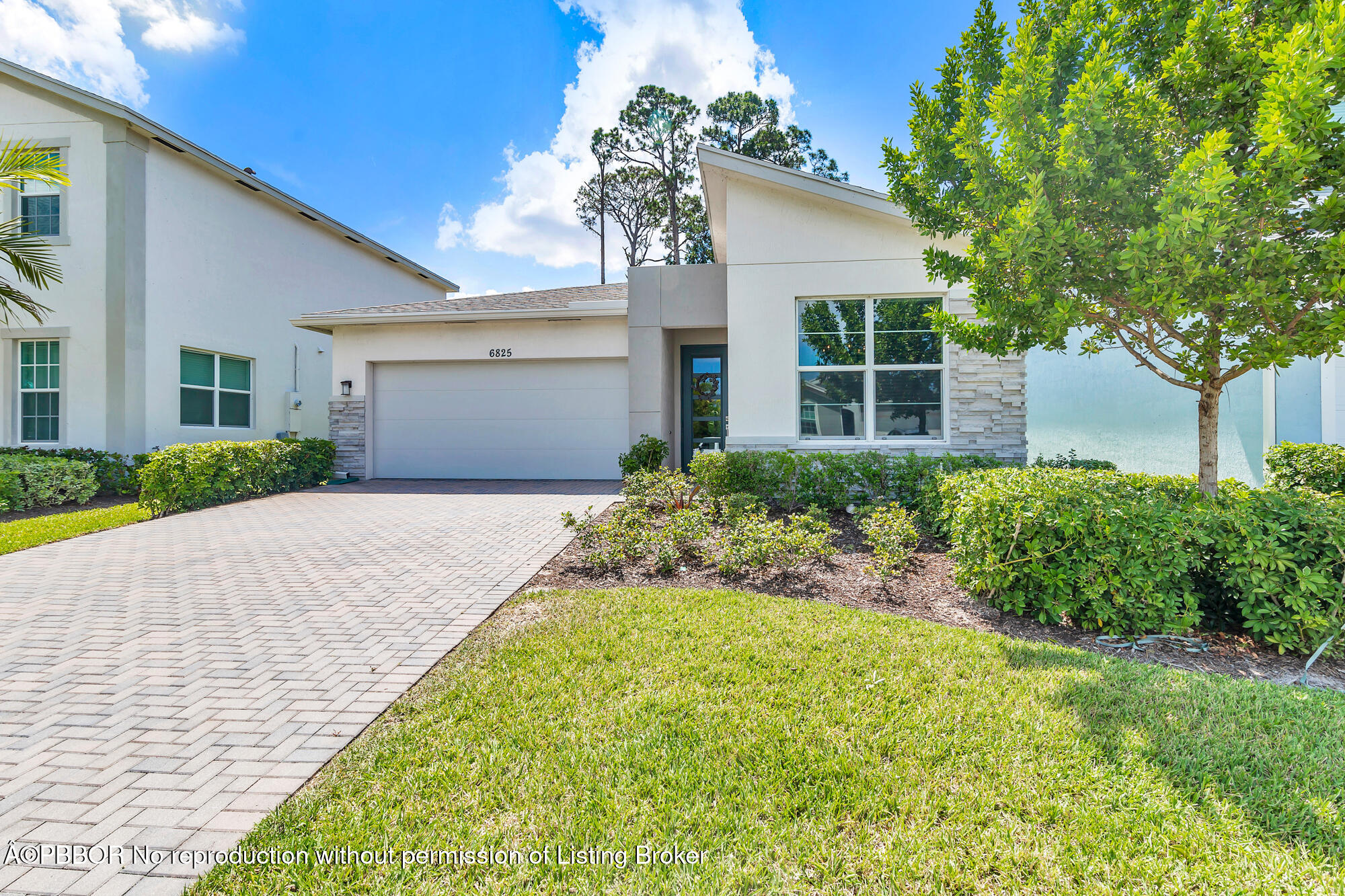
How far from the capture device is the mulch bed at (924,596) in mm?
3588

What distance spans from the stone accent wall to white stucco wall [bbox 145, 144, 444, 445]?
232 cm

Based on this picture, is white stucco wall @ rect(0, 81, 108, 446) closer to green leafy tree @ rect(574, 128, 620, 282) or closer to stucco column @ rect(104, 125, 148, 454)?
stucco column @ rect(104, 125, 148, 454)

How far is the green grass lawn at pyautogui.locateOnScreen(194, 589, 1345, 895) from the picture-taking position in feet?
6.24

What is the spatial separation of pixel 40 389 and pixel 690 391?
12.5 meters

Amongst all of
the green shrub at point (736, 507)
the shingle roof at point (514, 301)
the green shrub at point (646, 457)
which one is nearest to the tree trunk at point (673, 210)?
the shingle roof at point (514, 301)

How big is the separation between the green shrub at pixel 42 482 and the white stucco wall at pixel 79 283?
123 centimetres

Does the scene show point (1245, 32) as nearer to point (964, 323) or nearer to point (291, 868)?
point (964, 323)

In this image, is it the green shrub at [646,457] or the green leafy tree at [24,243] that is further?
the green shrub at [646,457]

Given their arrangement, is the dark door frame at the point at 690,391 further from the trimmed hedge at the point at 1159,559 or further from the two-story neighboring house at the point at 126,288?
the two-story neighboring house at the point at 126,288

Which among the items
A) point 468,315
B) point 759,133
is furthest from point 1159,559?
point 759,133

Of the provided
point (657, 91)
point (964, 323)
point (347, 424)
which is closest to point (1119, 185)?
point (964, 323)

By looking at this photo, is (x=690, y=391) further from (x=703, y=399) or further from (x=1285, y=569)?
(x=1285, y=569)

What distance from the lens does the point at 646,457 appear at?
10.2 m

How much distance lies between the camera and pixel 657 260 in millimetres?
25297
